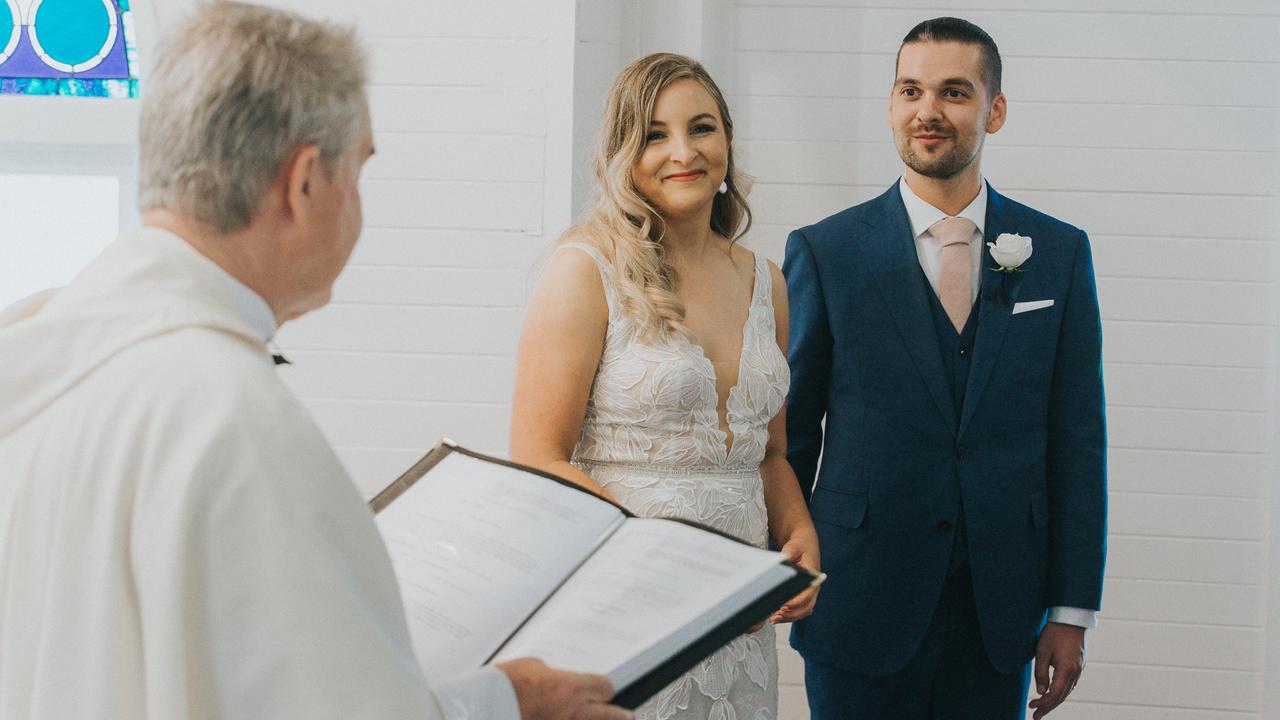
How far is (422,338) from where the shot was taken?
3.45 m

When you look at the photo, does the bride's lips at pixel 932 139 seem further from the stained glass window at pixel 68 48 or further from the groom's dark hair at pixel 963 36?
the stained glass window at pixel 68 48

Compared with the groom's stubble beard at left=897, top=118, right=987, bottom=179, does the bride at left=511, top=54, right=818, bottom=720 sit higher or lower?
lower

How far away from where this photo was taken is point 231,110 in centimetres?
105

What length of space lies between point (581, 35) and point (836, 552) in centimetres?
166

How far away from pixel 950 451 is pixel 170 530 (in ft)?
6.18

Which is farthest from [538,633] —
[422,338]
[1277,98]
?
[1277,98]

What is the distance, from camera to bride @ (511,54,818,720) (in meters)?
2.11

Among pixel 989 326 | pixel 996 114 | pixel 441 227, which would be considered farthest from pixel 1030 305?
pixel 441 227

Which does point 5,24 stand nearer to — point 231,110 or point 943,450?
point 943,450

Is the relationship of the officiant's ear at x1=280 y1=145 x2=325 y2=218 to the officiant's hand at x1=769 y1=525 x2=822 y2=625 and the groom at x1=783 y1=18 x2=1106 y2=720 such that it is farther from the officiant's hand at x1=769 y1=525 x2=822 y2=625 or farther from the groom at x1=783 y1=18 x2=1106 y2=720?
the groom at x1=783 y1=18 x2=1106 y2=720

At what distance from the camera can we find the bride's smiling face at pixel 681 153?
2.27 metres

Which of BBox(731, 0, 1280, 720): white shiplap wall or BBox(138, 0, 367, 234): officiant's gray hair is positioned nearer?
BBox(138, 0, 367, 234): officiant's gray hair

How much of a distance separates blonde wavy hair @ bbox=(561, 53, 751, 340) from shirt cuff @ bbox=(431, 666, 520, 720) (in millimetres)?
1013

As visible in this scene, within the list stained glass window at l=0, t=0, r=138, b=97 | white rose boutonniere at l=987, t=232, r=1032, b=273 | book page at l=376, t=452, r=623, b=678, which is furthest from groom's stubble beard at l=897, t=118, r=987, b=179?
stained glass window at l=0, t=0, r=138, b=97
